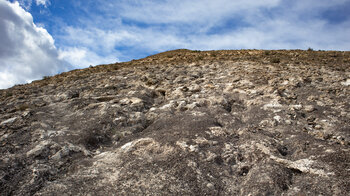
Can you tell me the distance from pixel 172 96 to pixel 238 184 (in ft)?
18.4

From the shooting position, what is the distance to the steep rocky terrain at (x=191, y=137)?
4.45 metres

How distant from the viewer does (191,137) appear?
234 inches

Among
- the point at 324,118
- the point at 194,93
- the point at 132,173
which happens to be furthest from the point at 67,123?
the point at 324,118

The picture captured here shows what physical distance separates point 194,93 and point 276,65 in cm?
562

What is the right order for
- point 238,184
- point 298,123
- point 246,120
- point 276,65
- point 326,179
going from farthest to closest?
point 276,65 → point 246,120 → point 298,123 → point 238,184 → point 326,179

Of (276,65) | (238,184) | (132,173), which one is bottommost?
(238,184)

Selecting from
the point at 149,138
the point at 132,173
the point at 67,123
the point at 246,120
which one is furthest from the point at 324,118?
the point at 67,123

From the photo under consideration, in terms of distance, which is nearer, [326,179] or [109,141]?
[326,179]

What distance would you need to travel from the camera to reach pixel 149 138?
600 cm

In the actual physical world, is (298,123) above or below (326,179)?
above

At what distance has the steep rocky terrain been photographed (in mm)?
4453

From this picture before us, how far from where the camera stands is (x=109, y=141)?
21.9ft

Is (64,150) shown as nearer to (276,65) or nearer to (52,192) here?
(52,192)

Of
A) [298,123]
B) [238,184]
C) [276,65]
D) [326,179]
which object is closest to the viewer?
[326,179]
